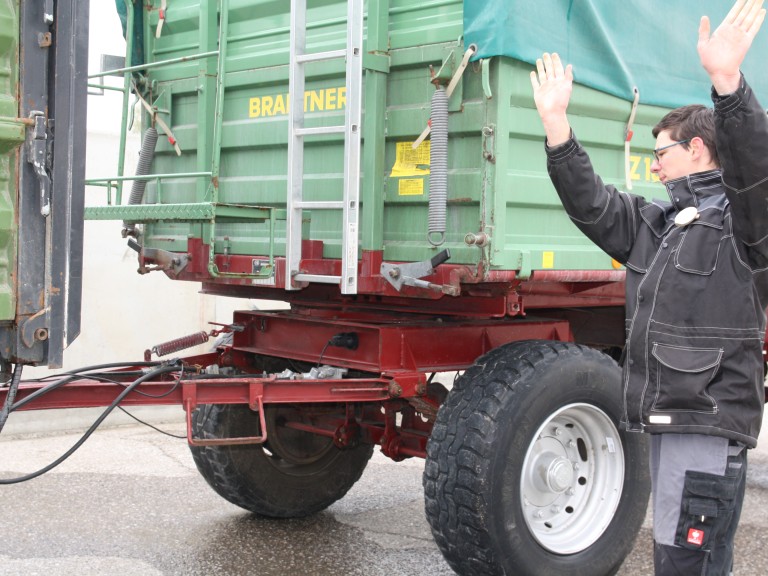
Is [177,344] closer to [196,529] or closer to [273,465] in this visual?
[273,465]

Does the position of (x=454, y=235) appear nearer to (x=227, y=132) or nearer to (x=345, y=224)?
(x=345, y=224)

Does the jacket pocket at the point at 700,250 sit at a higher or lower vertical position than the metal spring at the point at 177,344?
higher

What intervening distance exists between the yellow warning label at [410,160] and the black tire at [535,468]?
890 millimetres

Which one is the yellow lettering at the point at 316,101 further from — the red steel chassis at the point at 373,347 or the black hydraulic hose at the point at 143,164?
the black hydraulic hose at the point at 143,164

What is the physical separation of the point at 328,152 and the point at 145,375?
1461 millimetres

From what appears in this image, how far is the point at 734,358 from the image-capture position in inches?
118

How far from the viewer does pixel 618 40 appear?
4.59 meters

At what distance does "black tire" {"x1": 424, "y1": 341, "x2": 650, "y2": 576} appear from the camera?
4.11m

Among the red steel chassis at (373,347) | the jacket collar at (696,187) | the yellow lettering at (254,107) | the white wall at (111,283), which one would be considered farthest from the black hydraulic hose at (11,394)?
the white wall at (111,283)

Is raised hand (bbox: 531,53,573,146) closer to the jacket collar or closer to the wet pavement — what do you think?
the jacket collar

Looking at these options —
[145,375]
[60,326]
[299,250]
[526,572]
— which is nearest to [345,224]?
[299,250]

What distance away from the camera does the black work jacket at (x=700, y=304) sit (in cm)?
295

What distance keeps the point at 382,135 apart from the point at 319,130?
281 mm

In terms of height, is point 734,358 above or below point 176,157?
below
